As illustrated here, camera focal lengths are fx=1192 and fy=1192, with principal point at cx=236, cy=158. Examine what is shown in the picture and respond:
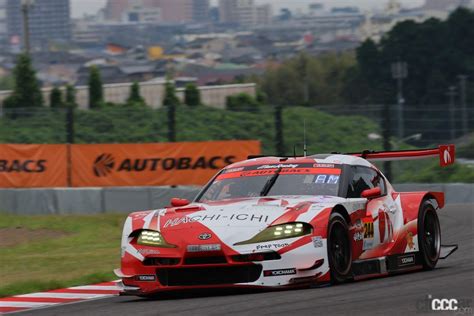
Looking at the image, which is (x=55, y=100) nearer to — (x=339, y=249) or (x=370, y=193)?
(x=370, y=193)

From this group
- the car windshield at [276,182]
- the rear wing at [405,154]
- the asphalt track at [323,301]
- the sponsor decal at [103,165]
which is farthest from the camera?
the sponsor decal at [103,165]

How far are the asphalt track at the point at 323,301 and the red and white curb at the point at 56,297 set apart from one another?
1.15 ft

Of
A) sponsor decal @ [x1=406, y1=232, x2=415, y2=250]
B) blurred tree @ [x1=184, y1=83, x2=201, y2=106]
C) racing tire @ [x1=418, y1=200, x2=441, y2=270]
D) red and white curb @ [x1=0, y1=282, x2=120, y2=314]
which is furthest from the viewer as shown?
blurred tree @ [x1=184, y1=83, x2=201, y2=106]

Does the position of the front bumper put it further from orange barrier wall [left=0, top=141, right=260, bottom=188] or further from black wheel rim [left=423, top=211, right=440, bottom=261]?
orange barrier wall [left=0, top=141, right=260, bottom=188]

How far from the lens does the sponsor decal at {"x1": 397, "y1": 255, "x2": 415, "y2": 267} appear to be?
35.6 feet

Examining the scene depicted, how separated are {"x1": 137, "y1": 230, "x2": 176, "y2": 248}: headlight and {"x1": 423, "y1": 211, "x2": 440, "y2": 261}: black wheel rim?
2.97 metres

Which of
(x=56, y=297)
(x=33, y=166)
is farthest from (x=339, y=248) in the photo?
(x=33, y=166)

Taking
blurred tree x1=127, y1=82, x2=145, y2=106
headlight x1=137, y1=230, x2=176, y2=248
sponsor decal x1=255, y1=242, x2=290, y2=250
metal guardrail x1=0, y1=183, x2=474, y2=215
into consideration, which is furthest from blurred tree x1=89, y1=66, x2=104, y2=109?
sponsor decal x1=255, y1=242, x2=290, y2=250

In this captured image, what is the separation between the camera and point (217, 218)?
9.61 metres

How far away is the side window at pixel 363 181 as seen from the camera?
10733 mm

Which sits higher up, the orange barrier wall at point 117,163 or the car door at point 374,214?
the car door at point 374,214

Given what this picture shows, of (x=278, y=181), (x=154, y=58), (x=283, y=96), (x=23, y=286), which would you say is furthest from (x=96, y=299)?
(x=154, y=58)

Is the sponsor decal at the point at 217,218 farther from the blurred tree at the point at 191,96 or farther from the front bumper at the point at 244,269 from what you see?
the blurred tree at the point at 191,96

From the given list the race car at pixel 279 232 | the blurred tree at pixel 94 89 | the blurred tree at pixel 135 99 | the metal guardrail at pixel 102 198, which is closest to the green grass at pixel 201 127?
the metal guardrail at pixel 102 198
